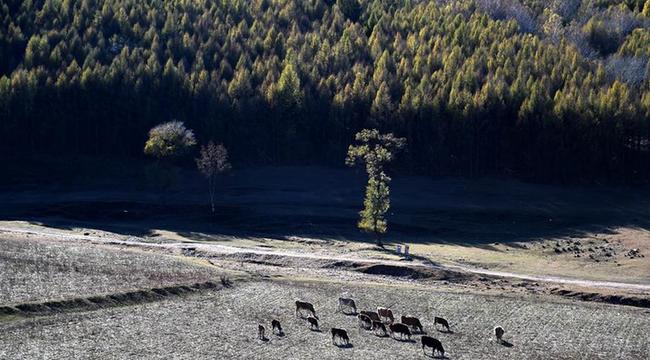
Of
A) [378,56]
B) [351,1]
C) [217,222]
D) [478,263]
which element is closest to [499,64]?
[378,56]

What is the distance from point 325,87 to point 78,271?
80.8 meters

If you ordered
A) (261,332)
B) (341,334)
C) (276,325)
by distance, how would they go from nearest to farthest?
(261,332) → (341,334) → (276,325)

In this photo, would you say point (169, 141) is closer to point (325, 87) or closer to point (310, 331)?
point (325, 87)

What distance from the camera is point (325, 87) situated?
149750mm

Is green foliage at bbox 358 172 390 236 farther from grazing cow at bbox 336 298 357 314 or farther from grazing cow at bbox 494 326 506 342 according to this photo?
grazing cow at bbox 494 326 506 342

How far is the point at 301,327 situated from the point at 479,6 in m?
141

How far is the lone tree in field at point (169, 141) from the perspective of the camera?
431ft

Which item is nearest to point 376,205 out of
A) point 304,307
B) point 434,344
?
point 304,307

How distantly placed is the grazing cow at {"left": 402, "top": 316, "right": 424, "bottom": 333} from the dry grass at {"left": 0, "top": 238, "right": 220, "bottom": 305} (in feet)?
54.9

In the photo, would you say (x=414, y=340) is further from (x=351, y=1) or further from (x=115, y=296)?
(x=351, y=1)

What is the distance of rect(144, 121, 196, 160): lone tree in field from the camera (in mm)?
131375

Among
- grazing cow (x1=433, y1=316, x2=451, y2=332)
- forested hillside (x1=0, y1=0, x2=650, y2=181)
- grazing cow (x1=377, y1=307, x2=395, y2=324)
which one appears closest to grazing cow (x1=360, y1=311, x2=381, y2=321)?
grazing cow (x1=377, y1=307, x2=395, y2=324)

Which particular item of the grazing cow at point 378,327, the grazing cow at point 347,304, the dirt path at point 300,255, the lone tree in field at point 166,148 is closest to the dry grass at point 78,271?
the dirt path at point 300,255

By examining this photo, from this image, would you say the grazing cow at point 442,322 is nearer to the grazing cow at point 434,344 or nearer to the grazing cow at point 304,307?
the grazing cow at point 434,344
